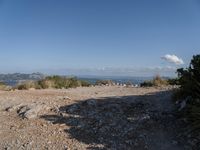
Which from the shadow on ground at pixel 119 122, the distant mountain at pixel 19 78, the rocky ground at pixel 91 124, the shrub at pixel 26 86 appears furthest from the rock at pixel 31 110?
the distant mountain at pixel 19 78

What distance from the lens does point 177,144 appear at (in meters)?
8.23

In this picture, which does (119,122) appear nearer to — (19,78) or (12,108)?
(12,108)

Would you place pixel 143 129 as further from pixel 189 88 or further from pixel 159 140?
pixel 189 88

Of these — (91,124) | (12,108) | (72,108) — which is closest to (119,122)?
(91,124)

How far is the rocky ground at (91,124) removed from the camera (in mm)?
8414

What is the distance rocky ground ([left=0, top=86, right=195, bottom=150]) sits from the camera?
8.41 m

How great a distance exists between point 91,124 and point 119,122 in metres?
0.69

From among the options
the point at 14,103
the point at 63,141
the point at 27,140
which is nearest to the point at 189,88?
the point at 63,141

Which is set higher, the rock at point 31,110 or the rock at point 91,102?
the rock at point 91,102

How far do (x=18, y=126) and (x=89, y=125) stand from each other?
1852mm

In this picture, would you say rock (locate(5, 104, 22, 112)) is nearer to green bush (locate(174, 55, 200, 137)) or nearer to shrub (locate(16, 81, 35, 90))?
green bush (locate(174, 55, 200, 137))

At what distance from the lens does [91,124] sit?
9492 millimetres

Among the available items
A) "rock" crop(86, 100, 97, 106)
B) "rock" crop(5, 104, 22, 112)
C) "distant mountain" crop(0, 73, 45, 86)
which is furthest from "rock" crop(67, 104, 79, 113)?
"distant mountain" crop(0, 73, 45, 86)

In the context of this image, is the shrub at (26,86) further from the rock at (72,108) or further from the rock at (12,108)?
the rock at (72,108)
